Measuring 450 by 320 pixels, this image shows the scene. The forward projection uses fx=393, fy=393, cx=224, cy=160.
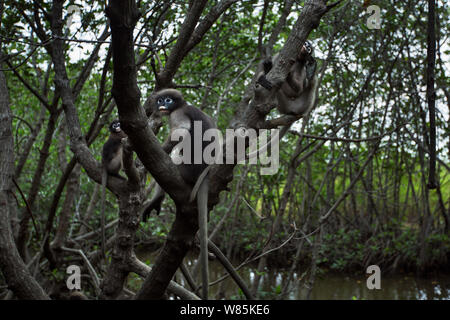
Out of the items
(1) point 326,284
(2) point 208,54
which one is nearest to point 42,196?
(2) point 208,54

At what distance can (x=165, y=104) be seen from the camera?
12.1 ft

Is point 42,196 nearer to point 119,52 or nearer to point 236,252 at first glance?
point 236,252

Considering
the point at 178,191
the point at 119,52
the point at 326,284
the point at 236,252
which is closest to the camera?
the point at 119,52

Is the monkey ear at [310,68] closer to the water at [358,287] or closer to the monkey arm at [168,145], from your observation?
the monkey arm at [168,145]

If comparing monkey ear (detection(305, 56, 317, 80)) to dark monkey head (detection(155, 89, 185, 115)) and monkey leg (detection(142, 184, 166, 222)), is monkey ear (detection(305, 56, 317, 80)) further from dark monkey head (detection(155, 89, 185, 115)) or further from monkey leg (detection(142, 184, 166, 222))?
monkey leg (detection(142, 184, 166, 222))

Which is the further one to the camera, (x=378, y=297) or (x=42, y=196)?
(x=378, y=297)

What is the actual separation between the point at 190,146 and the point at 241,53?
3.97m

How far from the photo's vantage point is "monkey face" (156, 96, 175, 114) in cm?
368

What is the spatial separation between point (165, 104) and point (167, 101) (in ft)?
0.12

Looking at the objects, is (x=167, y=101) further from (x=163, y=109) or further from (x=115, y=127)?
(x=115, y=127)

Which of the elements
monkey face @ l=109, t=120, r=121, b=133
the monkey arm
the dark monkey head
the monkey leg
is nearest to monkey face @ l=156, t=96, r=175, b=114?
the dark monkey head

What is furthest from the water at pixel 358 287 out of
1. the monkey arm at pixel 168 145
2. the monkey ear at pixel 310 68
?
the monkey arm at pixel 168 145

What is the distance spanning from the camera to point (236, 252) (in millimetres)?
10586

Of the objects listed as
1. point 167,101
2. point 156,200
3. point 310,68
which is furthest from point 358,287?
point 167,101
